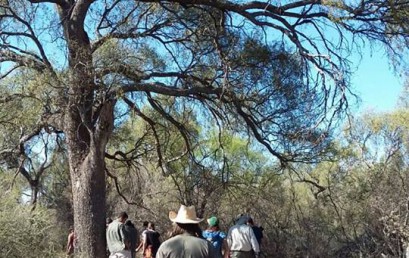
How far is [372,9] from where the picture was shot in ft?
36.8

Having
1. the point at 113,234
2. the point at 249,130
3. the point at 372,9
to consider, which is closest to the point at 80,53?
the point at 113,234

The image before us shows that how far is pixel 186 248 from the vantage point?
5688mm

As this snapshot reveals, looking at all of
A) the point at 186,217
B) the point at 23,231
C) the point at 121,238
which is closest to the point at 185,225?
the point at 186,217

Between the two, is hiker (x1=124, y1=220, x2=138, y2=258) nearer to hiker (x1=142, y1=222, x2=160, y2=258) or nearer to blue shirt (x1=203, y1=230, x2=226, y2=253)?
blue shirt (x1=203, y1=230, x2=226, y2=253)

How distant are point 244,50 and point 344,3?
2.54 meters

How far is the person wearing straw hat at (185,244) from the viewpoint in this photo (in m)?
5.67

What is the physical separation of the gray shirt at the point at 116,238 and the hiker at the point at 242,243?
211cm

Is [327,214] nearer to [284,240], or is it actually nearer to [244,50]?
[284,240]

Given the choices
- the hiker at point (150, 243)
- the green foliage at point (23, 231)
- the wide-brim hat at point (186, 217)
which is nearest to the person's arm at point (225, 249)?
the hiker at point (150, 243)

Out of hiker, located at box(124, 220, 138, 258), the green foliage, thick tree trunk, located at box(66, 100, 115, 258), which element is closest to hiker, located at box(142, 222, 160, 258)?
hiker, located at box(124, 220, 138, 258)

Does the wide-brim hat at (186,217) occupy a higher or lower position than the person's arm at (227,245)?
lower

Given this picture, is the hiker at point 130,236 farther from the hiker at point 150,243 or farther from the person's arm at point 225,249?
the hiker at point 150,243

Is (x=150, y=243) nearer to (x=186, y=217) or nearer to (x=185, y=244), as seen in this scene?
(x=186, y=217)

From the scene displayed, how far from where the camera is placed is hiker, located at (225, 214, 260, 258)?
40.7 feet
